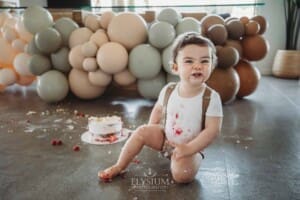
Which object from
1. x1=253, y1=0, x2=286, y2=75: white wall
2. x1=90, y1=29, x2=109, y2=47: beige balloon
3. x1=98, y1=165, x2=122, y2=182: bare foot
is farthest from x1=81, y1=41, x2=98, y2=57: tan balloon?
x1=253, y1=0, x2=286, y2=75: white wall

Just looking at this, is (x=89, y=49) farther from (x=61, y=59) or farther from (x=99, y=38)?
(x=61, y=59)

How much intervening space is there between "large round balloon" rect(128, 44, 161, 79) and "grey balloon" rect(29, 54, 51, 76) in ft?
1.84

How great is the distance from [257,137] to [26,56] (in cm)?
160

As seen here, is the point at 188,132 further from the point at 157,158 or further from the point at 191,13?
the point at 191,13

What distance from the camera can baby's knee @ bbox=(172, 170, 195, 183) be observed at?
0.89 metres

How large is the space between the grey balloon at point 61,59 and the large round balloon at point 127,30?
321mm

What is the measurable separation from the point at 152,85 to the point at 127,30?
37 cm

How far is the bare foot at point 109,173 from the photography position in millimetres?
939

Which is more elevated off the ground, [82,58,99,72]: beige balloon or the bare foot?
[82,58,99,72]: beige balloon

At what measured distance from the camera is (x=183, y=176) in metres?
0.89

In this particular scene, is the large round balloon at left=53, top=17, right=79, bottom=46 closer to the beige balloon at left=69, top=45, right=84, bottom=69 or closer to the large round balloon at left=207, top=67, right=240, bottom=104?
the beige balloon at left=69, top=45, right=84, bottom=69

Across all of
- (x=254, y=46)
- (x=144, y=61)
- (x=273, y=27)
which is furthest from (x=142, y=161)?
(x=273, y=27)

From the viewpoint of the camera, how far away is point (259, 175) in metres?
0.96

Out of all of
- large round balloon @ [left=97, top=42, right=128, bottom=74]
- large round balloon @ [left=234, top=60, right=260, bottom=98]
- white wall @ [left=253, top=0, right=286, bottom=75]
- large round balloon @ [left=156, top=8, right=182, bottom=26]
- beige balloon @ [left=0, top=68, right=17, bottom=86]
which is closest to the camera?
large round balloon @ [left=97, top=42, right=128, bottom=74]
